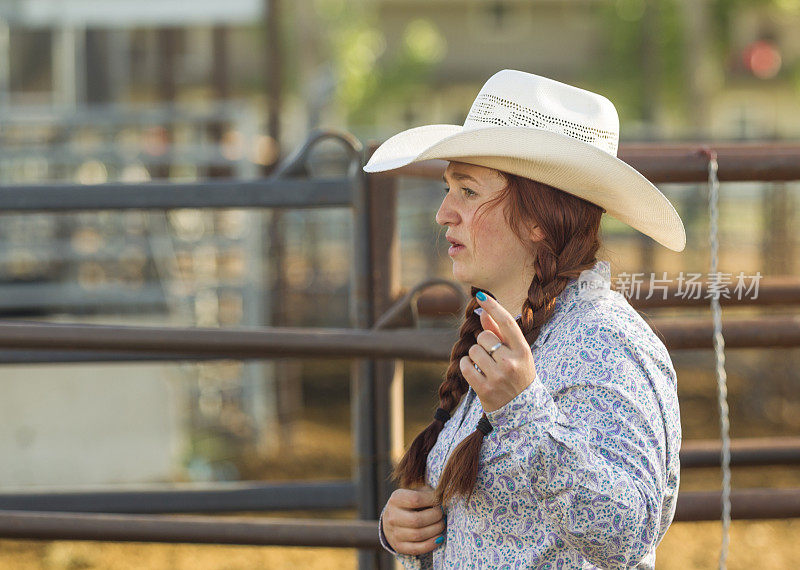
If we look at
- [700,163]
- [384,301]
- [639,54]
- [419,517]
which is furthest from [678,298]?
[639,54]

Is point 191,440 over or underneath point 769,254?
underneath

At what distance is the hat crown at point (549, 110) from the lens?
60.8 inches

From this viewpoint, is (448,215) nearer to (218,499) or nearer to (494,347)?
(494,347)

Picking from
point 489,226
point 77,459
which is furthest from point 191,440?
point 489,226

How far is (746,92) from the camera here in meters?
31.1

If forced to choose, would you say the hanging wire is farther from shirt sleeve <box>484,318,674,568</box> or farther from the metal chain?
shirt sleeve <box>484,318,674,568</box>

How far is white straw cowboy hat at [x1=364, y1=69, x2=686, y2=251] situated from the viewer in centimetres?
148

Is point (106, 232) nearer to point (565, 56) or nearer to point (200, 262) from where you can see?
point (200, 262)

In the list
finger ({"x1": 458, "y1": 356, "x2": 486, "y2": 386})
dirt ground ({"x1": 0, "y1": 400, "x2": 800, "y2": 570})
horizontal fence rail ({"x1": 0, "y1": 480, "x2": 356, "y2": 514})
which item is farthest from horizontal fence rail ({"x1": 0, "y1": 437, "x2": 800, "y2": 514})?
dirt ground ({"x1": 0, "y1": 400, "x2": 800, "y2": 570})

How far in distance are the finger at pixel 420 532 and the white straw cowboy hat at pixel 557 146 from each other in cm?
55

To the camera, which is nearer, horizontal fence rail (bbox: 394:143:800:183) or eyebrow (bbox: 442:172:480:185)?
eyebrow (bbox: 442:172:480:185)

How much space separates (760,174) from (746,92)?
3094cm
